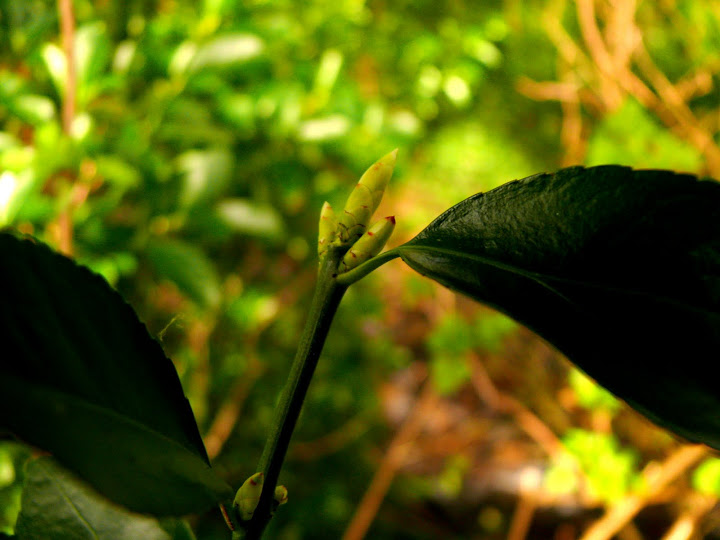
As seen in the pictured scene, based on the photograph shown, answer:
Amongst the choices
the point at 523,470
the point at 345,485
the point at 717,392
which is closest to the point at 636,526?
the point at 523,470

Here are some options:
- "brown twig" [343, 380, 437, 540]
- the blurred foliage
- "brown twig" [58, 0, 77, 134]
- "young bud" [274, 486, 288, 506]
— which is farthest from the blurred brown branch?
"young bud" [274, 486, 288, 506]

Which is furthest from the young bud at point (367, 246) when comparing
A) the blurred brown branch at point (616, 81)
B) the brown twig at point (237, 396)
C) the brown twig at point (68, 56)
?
the blurred brown branch at point (616, 81)

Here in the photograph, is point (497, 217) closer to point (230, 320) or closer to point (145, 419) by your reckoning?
point (145, 419)

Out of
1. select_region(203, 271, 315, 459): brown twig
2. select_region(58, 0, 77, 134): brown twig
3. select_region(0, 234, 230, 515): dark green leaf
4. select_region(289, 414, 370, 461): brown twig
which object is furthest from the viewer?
select_region(289, 414, 370, 461): brown twig

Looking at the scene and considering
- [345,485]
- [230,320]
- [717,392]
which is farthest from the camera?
[345,485]

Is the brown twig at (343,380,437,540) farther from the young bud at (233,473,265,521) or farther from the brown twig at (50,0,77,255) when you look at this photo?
the young bud at (233,473,265,521)
